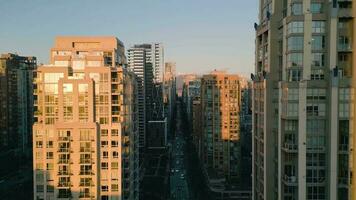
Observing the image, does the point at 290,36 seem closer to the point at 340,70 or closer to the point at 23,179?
the point at 340,70

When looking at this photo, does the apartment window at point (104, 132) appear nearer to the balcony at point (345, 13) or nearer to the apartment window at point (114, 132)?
the apartment window at point (114, 132)

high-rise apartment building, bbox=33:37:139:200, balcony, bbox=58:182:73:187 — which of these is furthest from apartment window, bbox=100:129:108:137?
balcony, bbox=58:182:73:187

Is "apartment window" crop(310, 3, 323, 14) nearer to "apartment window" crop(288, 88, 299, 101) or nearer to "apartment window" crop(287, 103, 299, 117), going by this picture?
"apartment window" crop(288, 88, 299, 101)

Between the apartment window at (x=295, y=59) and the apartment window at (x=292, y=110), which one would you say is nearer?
the apartment window at (x=295, y=59)

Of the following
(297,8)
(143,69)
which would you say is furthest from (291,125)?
(143,69)

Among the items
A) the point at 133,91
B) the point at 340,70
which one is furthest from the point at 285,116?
the point at 133,91

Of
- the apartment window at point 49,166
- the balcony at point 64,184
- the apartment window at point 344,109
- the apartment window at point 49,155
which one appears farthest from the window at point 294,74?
the apartment window at point 49,166
